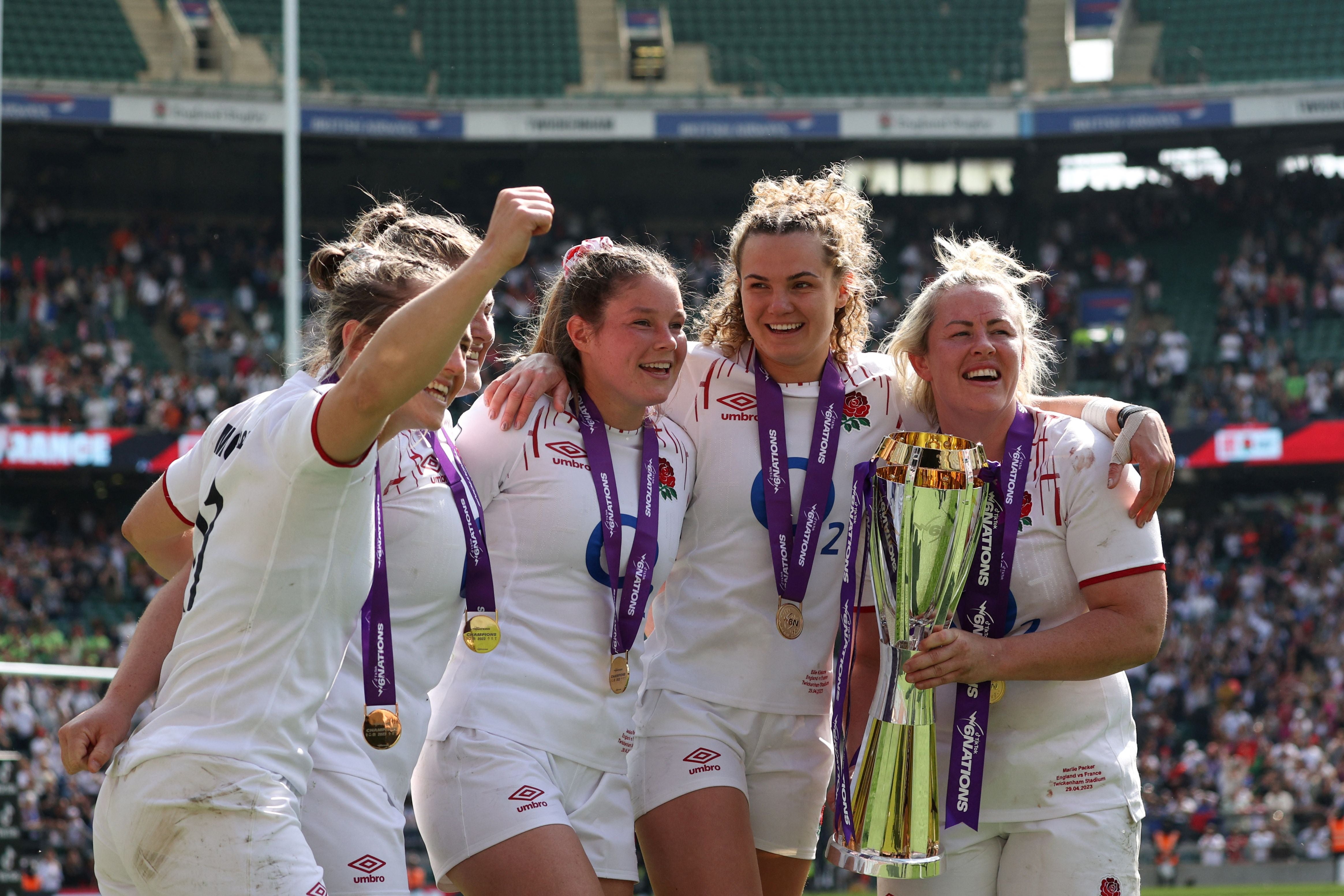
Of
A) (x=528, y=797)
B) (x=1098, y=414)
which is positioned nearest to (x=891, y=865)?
(x=528, y=797)

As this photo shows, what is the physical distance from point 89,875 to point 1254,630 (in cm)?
1419

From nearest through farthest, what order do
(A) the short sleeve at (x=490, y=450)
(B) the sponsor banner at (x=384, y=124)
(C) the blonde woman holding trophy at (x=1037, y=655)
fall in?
1. (C) the blonde woman holding trophy at (x=1037, y=655)
2. (A) the short sleeve at (x=490, y=450)
3. (B) the sponsor banner at (x=384, y=124)

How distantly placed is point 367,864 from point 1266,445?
1903cm

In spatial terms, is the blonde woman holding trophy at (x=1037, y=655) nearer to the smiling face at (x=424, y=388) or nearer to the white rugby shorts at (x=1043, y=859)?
the white rugby shorts at (x=1043, y=859)

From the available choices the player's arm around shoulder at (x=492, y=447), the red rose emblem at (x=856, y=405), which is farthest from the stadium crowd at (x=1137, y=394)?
the red rose emblem at (x=856, y=405)

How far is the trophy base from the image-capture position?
9.48 feet

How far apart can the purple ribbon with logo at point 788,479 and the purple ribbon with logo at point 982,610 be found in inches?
16.6

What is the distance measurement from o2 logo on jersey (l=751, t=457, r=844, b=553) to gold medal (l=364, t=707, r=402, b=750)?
44.0 inches

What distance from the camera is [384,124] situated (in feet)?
70.2

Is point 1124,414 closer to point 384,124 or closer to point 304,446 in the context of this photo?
point 304,446

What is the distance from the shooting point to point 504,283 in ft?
79.2

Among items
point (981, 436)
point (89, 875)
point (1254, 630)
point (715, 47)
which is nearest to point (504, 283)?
point (715, 47)

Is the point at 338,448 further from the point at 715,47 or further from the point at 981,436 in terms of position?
the point at 715,47

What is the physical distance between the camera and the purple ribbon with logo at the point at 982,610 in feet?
9.87
